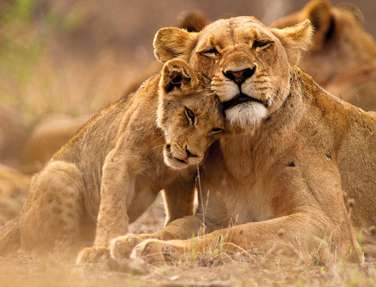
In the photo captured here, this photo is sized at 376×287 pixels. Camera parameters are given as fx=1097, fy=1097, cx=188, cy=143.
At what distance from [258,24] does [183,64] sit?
0.63 metres

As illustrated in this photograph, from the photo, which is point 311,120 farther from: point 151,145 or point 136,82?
point 136,82

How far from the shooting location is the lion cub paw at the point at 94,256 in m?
5.99

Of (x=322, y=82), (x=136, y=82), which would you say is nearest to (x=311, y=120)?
(x=322, y=82)

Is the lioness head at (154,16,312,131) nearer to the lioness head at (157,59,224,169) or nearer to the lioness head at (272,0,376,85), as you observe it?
the lioness head at (157,59,224,169)

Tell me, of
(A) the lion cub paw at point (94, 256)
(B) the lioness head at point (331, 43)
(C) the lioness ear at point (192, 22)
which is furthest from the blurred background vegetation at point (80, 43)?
(A) the lion cub paw at point (94, 256)

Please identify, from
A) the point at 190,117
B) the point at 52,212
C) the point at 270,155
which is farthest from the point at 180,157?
the point at 52,212

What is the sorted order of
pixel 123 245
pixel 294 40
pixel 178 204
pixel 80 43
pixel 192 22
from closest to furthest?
pixel 123 245
pixel 294 40
pixel 178 204
pixel 192 22
pixel 80 43

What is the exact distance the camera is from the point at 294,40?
6477mm

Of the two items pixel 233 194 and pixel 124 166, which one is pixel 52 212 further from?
pixel 233 194

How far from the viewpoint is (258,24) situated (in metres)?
6.32

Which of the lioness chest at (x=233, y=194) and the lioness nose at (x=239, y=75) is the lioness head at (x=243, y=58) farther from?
the lioness chest at (x=233, y=194)

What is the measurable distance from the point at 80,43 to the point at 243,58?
16543mm

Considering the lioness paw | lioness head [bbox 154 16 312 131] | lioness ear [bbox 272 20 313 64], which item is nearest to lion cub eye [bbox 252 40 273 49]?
lioness head [bbox 154 16 312 131]

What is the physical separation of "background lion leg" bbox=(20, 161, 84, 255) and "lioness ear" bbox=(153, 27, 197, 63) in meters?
1.31
